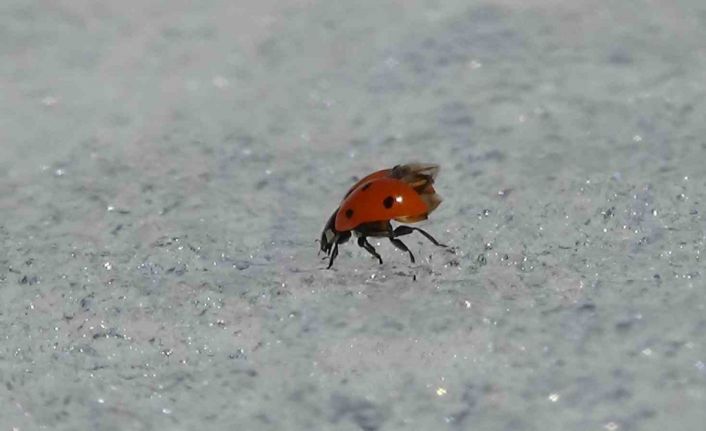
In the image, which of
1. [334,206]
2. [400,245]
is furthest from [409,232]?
[334,206]

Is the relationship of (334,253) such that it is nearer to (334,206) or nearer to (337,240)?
(337,240)

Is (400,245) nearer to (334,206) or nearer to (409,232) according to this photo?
(409,232)

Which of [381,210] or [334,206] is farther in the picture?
[334,206]

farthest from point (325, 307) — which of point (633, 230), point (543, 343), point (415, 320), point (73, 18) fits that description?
point (73, 18)

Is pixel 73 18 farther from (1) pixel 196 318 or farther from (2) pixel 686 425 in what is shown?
(2) pixel 686 425

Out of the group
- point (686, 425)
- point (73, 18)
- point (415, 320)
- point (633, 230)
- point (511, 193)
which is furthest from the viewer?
point (73, 18)
